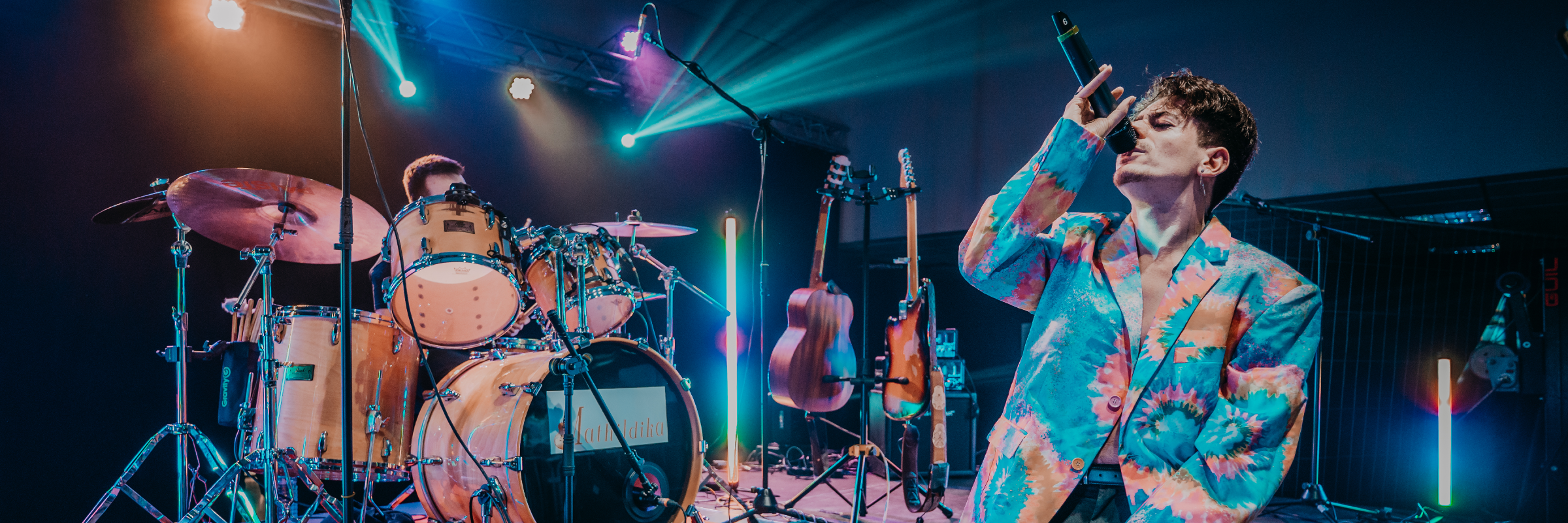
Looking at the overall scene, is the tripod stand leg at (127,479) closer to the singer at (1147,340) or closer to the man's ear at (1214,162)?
the singer at (1147,340)

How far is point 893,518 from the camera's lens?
509 centimetres

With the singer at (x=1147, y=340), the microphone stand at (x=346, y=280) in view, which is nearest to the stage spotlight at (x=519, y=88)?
the microphone stand at (x=346, y=280)

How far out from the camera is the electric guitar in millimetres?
4613

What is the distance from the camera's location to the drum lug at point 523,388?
363 centimetres

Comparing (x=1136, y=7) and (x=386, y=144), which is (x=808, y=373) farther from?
(x=1136, y=7)

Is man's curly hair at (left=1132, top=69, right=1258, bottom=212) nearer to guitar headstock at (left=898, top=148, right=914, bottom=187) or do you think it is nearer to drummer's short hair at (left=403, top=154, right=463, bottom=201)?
guitar headstock at (left=898, top=148, right=914, bottom=187)

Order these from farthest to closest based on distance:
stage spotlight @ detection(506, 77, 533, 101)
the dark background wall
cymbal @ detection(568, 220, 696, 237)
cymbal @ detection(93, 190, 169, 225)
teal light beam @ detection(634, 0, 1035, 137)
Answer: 1. teal light beam @ detection(634, 0, 1035, 137)
2. stage spotlight @ detection(506, 77, 533, 101)
3. cymbal @ detection(568, 220, 696, 237)
4. the dark background wall
5. cymbal @ detection(93, 190, 169, 225)

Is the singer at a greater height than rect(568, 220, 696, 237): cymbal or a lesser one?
lesser

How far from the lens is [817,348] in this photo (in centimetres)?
477

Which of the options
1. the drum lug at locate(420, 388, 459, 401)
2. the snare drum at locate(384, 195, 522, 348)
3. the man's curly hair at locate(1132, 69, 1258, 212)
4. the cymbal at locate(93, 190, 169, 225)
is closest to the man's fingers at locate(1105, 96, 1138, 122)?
the man's curly hair at locate(1132, 69, 1258, 212)

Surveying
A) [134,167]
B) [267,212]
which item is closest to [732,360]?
[267,212]

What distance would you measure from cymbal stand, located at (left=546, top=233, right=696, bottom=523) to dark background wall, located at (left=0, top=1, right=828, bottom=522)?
9.11ft

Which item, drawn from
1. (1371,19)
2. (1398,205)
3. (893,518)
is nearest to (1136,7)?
(1371,19)

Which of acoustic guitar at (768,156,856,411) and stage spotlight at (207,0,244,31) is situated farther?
stage spotlight at (207,0,244,31)
